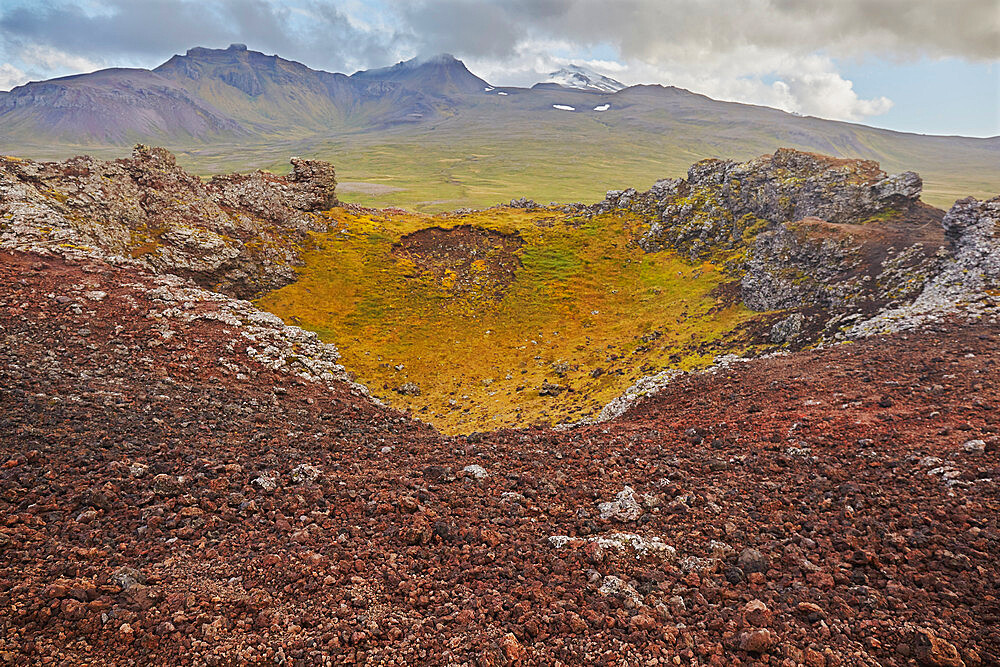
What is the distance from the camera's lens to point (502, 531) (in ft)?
32.0

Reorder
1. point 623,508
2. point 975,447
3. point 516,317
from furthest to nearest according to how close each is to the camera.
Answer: point 516,317, point 623,508, point 975,447

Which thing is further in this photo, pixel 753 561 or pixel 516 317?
pixel 516 317

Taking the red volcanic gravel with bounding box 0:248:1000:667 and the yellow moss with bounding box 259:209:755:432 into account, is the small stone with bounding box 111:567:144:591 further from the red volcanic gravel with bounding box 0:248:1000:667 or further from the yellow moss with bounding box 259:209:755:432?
the yellow moss with bounding box 259:209:755:432

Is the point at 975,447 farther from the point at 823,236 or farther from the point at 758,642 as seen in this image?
the point at 823,236

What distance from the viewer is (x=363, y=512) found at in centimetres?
1005

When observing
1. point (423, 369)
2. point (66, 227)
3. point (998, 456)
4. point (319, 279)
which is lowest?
point (423, 369)

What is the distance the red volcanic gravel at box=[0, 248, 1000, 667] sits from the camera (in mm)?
6574

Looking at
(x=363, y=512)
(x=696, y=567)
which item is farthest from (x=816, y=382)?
(x=363, y=512)

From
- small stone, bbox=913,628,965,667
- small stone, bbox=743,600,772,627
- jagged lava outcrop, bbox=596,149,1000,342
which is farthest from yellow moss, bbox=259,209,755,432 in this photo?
Result: small stone, bbox=913,628,965,667

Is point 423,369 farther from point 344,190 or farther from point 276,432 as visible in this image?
point 344,190

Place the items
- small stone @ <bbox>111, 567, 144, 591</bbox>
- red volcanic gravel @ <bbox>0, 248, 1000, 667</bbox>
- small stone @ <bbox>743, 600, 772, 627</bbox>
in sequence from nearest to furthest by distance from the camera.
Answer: red volcanic gravel @ <bbox>0, 248, 1000, 667</bbox>
small stone @ <bbox>743, 600, 772, 627</bbox>
small stone @ <bbox>111, 567, 144, 591</bbox>

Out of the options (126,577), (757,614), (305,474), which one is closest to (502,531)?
(757,614)

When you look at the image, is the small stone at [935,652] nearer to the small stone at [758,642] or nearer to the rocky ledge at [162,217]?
the small stone at [758,642]

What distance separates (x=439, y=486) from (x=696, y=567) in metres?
5.76
